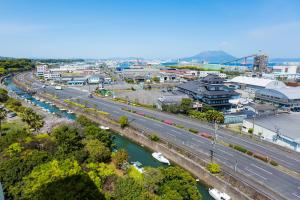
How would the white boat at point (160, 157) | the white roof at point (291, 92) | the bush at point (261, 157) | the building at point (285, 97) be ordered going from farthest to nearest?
the white roof at point (291, 92) → the building at point (285, 97) → the white boat at point (160, 157) → the bush at point (261, 157)

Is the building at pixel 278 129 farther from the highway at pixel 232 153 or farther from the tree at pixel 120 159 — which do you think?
the tree at pixel 120 159

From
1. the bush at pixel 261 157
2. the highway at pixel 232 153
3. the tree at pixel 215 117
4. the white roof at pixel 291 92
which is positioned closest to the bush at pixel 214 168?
the highway at pixel 232 153

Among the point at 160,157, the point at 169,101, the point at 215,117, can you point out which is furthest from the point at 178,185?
the point at 169,101

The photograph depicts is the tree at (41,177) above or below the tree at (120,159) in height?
above

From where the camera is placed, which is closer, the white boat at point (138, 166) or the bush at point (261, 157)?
the white boat at point (138, 166)

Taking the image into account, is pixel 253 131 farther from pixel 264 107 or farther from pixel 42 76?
pixel 42 76

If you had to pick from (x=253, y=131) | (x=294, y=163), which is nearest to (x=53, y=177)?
(x=294, y=163)
